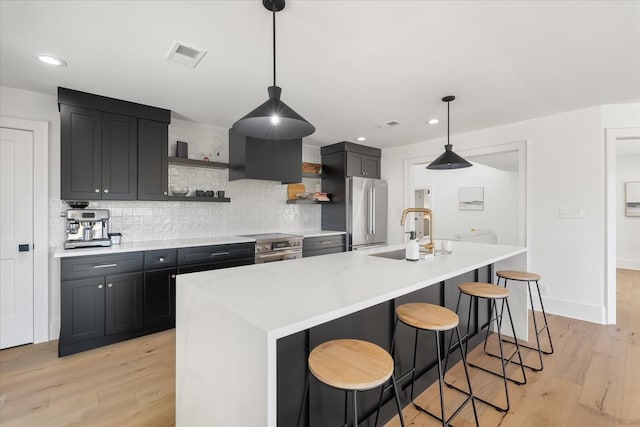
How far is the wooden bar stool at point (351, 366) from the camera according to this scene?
3.48 feet

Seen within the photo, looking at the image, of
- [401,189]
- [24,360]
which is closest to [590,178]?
[401,189]

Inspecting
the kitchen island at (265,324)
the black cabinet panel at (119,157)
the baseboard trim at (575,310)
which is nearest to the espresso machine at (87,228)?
the black cabinet panel at (119,157)

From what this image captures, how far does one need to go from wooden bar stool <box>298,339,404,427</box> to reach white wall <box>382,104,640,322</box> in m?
3.47

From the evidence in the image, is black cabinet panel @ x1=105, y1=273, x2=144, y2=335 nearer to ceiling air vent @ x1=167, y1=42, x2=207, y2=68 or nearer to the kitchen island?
the kitchen island

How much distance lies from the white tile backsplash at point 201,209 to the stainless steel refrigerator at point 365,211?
923 mm

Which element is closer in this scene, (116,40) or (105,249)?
(116,40)

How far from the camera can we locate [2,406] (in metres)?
1.94

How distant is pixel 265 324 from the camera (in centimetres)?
99

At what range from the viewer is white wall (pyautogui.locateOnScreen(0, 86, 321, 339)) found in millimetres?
2955

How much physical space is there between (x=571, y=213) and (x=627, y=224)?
4.92 meters

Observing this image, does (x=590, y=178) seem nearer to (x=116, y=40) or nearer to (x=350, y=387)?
(x=350, y=387)

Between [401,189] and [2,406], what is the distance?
16.6ft

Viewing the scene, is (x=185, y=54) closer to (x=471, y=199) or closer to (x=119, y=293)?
(x=119, y=293)

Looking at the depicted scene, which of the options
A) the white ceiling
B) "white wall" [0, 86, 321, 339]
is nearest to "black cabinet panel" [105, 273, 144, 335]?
"white wall" [0, 86, 321, 339]
